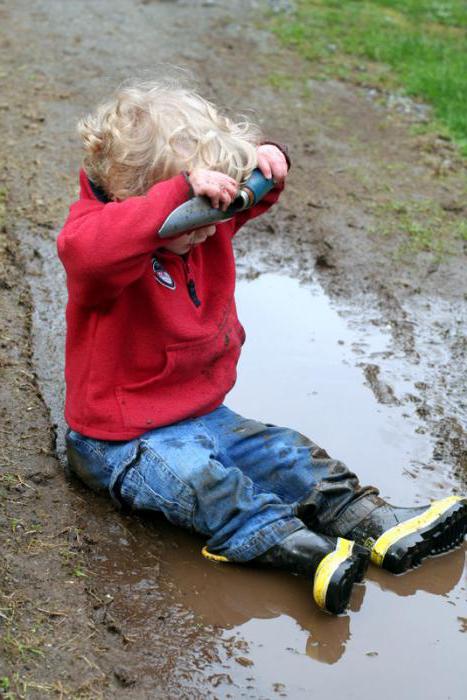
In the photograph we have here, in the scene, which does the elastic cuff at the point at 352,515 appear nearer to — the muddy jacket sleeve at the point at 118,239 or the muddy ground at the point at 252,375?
the muddy ground at the point at 252,375

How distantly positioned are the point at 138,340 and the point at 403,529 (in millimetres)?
984

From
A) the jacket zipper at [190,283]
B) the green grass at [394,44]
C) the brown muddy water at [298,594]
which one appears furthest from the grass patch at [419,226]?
the jacket zipper at [190,283]

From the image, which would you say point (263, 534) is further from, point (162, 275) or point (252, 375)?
point (252, 375)

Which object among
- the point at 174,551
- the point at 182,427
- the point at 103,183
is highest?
the point at 103,183

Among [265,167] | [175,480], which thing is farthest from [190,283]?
[175,480]

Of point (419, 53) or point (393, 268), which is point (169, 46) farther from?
point (393, 268)

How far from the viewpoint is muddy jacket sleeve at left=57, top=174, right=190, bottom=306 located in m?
2.94

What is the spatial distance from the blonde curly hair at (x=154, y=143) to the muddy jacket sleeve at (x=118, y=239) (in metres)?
0.13

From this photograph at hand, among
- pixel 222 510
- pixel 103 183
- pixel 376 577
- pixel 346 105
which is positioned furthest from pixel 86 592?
pixel 346 105

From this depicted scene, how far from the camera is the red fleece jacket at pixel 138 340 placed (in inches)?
121

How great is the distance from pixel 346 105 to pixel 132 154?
163 inches

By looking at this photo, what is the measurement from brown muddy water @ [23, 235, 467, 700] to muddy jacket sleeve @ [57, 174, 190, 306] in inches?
29.0

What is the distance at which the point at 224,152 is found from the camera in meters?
3.13

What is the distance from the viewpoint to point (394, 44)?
8188 millimetres
